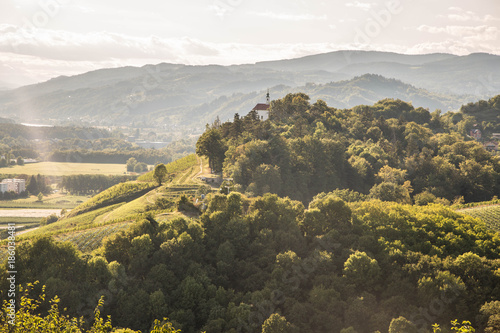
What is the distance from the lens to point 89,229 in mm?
49562

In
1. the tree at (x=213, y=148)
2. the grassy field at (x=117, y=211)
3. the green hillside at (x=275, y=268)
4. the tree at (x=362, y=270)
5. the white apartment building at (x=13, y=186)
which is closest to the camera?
the green hillside at (x=275, y=268)

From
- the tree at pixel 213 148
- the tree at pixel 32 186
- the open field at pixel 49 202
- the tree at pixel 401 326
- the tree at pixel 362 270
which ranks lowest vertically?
the open field at pixel 49 202

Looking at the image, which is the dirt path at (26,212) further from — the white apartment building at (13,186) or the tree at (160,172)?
the tree at (160,172)

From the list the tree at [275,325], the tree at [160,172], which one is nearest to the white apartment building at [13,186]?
the tree at [160,172]

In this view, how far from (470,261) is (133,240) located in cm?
3284

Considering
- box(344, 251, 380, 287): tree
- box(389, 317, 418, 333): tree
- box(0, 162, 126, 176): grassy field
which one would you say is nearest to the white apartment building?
box(0, 162, 126, 176): grassy field

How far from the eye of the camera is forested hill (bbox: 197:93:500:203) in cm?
7006

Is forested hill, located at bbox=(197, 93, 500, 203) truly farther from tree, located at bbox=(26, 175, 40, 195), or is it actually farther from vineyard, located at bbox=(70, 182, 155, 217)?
tree, located at bbox=(26, 175, 40, 195)

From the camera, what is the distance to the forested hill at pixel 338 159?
7006 centimetres

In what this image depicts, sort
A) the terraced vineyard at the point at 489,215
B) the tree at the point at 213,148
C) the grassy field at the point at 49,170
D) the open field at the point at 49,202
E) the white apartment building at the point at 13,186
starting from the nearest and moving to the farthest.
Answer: the terraced vineyard at the point at 489,215
the tree at the point at 213,148
the open field at the point at 49,202
the white apartment building at the point at 13,186
the grassy field at the point at 49,170

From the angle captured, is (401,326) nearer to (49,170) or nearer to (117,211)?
(117,211)

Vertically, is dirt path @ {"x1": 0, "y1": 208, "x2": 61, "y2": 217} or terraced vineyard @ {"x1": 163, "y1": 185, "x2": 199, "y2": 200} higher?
terraced vineyard @ {"x1": 163, "y1": 185, "x2": 199, "y2": 200}

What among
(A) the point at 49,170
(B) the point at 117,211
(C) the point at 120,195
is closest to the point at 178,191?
(B) the point at 117,211

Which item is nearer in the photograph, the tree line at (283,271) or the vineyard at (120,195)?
the tree line at (283,271)
